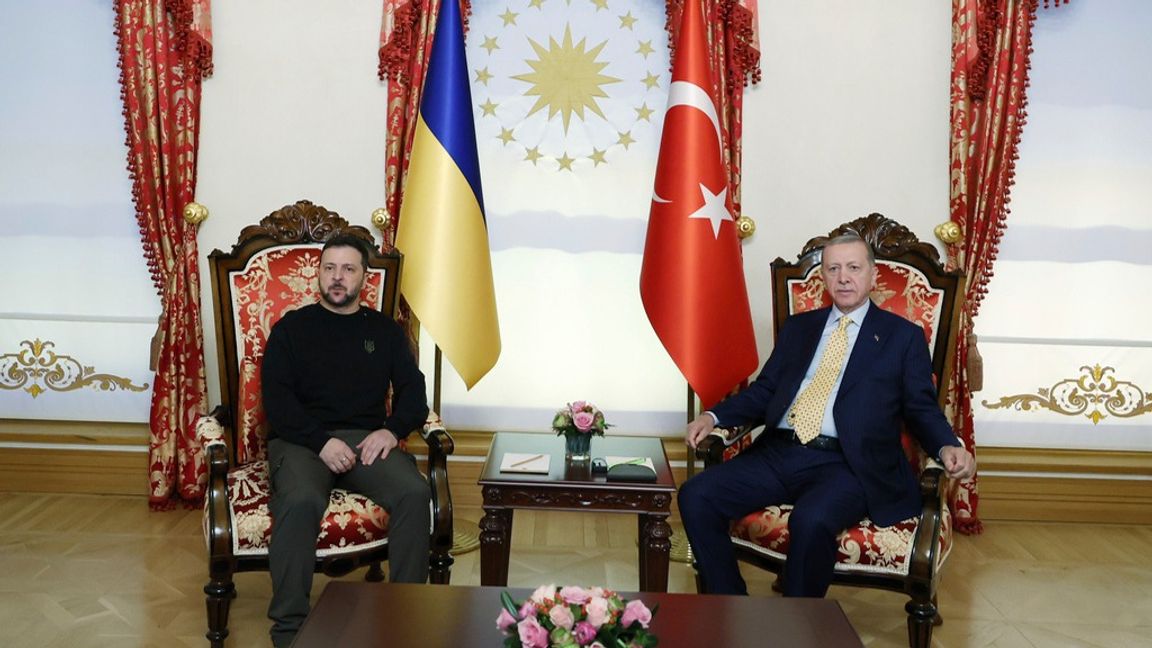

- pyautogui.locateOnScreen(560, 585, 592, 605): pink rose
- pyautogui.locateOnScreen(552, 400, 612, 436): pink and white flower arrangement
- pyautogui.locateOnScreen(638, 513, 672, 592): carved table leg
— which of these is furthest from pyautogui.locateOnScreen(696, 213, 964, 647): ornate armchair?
pyautogui.locateOnScreen(560, 585, 592, 605): pink rose

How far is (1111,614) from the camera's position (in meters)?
3.31

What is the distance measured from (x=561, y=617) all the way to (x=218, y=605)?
5.08 feet

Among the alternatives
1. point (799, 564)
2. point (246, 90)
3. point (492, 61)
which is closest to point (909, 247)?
point (799, 564)

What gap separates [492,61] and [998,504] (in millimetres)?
3003

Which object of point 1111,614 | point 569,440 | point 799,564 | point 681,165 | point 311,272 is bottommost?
point 1111,614

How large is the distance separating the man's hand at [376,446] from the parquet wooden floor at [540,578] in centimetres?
64

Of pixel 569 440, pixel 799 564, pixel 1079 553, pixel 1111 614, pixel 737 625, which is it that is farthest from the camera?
pixel 1079 553

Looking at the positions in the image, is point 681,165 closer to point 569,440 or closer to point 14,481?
point 569,440

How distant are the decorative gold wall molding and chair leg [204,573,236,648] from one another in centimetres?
203

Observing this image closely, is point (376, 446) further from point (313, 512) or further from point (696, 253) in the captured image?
point (696, 253)

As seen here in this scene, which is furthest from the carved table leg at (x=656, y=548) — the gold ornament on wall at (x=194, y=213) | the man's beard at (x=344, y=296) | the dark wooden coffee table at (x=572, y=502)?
the gold ornament on wall at (x=194, y=213)

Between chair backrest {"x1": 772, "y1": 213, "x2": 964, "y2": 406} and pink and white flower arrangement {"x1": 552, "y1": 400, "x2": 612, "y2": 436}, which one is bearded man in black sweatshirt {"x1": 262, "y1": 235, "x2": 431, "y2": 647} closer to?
pink and white flower arrangement {"x1": 552, "y1": 400, "x2": 612, "y2": 436}

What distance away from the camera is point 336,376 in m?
3.10

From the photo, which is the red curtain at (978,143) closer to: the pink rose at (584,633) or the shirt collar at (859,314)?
the shirt collar at (859,314)
